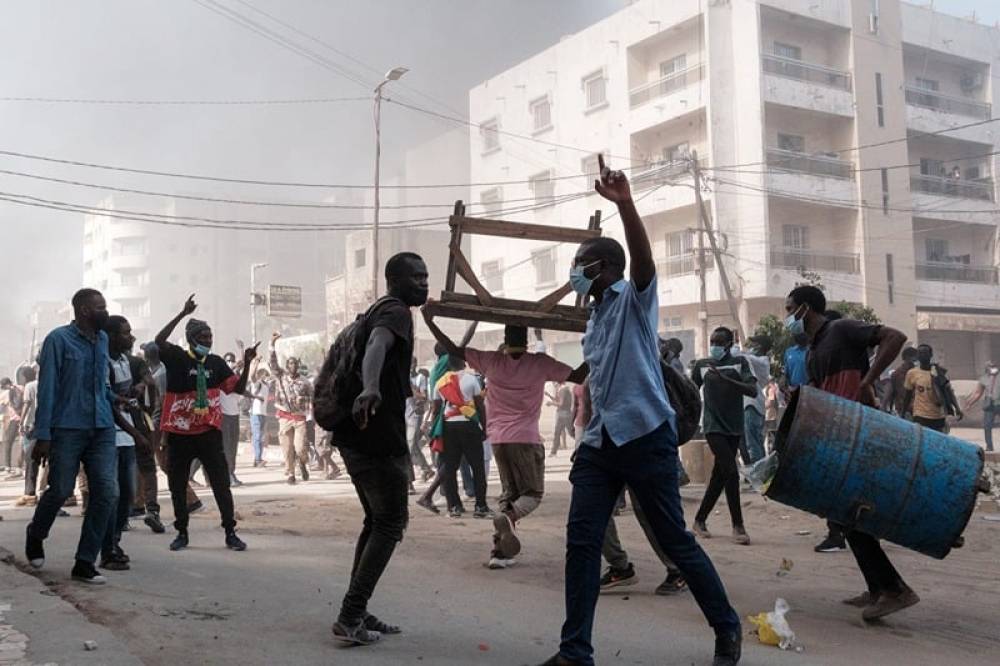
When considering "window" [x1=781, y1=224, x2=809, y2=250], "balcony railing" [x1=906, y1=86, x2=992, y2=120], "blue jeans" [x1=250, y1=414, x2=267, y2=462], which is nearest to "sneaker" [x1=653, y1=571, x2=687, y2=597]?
"blue jeans" [x1=250, y1=414, x2=267, y2=462]

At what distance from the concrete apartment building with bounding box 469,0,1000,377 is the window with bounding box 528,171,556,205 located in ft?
0.35

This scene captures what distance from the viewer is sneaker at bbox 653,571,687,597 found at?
5.45 meters

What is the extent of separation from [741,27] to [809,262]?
24.8ft

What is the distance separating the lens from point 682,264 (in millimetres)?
31109

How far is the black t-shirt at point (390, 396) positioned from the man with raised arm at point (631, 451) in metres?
0.85

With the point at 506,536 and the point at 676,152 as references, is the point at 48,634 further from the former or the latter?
the point at 676,152

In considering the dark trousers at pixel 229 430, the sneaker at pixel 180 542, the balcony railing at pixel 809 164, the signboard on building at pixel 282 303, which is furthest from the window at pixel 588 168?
the sneaker at pixel 180 542

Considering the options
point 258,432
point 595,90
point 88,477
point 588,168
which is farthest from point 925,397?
point 595,90

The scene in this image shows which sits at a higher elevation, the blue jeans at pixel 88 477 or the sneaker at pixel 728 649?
the blue jeans at pixel 88 477

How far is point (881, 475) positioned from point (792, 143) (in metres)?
28.3

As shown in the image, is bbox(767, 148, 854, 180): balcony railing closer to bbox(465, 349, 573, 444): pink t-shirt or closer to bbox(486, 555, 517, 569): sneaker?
bbox(465, 349, 573, 444): pink t-shirt

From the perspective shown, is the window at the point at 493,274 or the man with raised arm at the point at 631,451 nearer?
the man with raised arm at the point at 631,451

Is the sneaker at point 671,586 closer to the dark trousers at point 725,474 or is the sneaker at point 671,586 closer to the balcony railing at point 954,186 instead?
the dark trousers at point 725,474

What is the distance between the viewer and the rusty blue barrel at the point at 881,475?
442 centimetres
